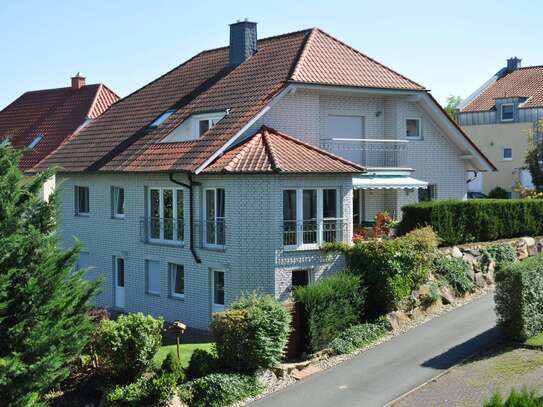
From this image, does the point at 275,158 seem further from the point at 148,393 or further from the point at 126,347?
the point at 148,393

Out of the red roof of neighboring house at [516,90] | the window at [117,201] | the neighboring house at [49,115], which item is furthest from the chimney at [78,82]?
the red roof of neighboring house at [516,90]

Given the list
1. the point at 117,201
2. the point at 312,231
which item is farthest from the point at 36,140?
the point at 312,231

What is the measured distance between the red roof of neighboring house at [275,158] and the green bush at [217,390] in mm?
8541

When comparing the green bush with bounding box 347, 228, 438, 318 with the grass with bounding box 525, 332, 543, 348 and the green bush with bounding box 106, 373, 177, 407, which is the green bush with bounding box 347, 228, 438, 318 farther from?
the green bush with bounding box 106, 373, 177, 407

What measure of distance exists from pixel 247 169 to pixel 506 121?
4312cm

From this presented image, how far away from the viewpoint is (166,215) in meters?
34.1

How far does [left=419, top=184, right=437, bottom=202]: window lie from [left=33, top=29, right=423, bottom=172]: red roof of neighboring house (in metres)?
4.77

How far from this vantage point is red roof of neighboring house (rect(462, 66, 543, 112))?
66.0m

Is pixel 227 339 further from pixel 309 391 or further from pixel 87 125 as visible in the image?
pixel 87 125

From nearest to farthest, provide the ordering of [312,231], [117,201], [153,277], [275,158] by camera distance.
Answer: [275,158] → [312,231] → [153,277] → [117,201]

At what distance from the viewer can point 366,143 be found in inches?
1407

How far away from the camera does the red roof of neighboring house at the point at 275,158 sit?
29.2 m

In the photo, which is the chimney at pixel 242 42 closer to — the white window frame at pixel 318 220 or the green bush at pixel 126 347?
the white window frame at pixel 318 220

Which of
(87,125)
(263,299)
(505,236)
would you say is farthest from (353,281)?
(87,125)
